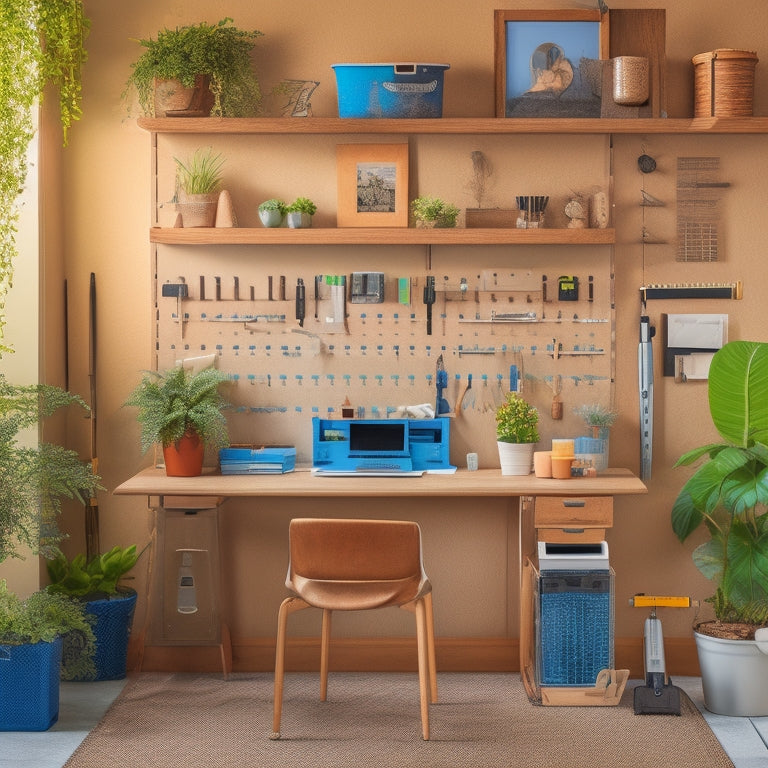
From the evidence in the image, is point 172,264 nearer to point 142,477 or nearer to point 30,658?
point 142,477

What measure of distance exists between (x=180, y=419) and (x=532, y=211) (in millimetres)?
1712

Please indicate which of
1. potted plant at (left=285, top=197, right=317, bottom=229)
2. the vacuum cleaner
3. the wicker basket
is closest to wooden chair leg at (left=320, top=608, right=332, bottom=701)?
the vacuum cleaner

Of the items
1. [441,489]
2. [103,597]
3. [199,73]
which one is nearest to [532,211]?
[441,489]

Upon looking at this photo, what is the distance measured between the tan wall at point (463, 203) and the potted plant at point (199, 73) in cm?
15

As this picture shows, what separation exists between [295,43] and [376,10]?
377 millimetres

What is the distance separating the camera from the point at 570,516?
438 centimetres

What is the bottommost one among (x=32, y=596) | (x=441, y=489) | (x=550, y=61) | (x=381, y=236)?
(x=32, y=596)

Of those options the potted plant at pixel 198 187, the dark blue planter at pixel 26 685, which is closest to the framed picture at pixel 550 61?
the potted plant at pixel 198 187

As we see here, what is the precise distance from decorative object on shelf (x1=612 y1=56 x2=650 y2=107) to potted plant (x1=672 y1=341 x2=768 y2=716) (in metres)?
1.13

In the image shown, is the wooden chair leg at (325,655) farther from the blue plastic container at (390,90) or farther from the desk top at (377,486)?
the blue plastic container at (390,90)

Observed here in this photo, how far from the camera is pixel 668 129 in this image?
4633 mm

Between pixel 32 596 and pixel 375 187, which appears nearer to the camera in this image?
pixel 32 596

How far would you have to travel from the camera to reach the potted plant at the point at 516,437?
4633 mm

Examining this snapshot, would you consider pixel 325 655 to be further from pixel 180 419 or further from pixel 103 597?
pixel 180 419
